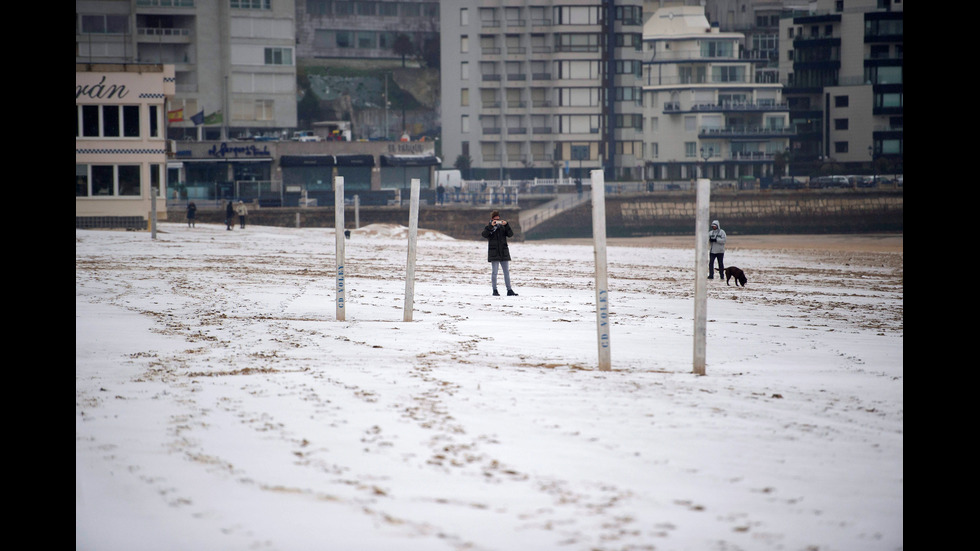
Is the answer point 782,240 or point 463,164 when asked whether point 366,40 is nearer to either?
point 463,164

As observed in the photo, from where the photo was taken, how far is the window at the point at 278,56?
7500 cm

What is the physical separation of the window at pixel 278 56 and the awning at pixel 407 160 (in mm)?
13870

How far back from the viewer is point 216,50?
74.2 meters

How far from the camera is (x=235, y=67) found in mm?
73812

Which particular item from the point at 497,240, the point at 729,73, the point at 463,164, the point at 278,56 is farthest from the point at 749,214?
the point at 497,240

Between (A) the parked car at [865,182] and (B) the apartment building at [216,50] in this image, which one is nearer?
(B) the apartment building at [216,50]

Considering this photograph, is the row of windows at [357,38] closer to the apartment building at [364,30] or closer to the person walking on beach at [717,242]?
the apartment building at [364,30]

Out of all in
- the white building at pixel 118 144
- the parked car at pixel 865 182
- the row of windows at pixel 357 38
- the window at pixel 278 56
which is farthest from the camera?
the row of windows at pixel 357 38

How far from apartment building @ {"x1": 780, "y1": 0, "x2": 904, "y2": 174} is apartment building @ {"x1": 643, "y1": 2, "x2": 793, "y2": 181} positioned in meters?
4.09

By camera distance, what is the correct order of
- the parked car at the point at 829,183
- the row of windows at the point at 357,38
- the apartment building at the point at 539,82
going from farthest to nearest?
the row of windows at the point at 357,38 → the apartment building at the point at 539,82 → the parked car at the point at 829,183

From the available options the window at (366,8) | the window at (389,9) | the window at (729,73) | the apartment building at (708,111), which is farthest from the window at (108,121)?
the window at (389,9)

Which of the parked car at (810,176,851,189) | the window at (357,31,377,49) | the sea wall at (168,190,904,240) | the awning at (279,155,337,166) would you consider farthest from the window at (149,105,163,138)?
the window at (357,31,377,49)

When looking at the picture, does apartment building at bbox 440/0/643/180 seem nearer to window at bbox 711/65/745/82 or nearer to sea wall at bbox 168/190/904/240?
window at bbox 711/65/745/82

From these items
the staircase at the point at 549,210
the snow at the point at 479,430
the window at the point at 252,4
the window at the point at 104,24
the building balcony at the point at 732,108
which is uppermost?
the window at the point at 252,4
